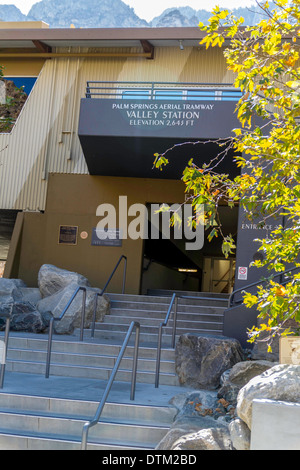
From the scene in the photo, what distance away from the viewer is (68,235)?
14.2m

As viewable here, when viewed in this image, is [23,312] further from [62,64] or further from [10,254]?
[62,64]

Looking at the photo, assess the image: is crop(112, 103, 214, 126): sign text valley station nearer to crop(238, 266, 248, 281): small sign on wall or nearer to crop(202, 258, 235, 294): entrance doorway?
crop(238, 266, 248, 281): small sign on wall

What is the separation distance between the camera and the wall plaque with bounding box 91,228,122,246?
13984 mm

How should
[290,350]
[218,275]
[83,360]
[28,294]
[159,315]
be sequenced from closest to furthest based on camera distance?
1. [290,350]
2. [83,360]
3. [159,315]
4. [28,294]
5. [218,275]

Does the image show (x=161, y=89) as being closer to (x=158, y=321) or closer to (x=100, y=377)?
Result: (x=158, y=321)

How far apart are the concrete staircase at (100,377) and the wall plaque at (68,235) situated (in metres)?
2.64

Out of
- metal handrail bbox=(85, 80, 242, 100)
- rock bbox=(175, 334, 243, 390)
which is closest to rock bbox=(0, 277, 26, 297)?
metal handrail bbox=(85, 80, 242, 100)

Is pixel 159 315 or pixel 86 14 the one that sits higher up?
pixel 86 14

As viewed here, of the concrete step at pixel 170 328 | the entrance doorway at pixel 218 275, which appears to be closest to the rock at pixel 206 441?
the concrete step at pixel 170 328

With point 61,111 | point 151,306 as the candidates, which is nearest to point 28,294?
point 151,306

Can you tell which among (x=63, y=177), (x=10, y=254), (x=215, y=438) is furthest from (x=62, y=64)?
(x=215, y=438)

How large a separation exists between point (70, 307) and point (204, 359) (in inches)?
147

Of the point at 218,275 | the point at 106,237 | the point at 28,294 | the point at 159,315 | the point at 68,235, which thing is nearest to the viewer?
the point at 159,315

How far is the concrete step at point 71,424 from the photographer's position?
18.4ft
